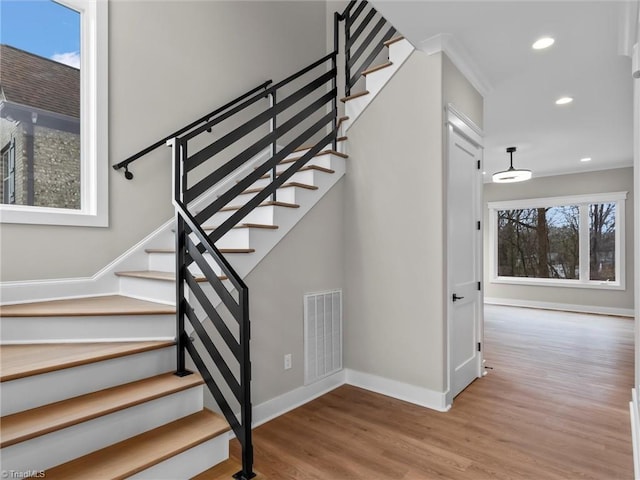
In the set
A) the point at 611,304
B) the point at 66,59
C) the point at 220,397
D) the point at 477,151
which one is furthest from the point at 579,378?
the point at 66,59

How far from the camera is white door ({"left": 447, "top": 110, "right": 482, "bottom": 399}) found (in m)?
2.95

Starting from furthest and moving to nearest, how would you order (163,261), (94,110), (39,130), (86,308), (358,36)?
(358,36)
(163,261)
(94,110)
(39,130)
(86,308)

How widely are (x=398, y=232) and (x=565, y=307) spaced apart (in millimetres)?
6149

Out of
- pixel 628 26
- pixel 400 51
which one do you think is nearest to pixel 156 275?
pixel 400 51

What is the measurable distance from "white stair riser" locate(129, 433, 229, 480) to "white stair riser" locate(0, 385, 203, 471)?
24 cm

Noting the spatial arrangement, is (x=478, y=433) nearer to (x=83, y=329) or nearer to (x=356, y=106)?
(x=83, y=329)

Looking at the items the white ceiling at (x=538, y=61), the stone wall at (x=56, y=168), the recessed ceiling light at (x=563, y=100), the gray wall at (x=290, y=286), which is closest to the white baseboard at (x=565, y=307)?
the white ceiling at (x=538, y=61)

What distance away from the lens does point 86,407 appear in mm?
1691

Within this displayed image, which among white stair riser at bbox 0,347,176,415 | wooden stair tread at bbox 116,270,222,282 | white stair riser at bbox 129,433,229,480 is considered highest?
wooden stair tread at bbox 116,270,222,282

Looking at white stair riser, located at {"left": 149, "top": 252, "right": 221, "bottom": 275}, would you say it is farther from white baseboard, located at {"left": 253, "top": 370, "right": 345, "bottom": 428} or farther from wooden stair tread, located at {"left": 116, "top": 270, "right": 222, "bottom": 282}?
white baseboard, located at {"left": 253, "top": 370, "right": 345, "bottom": 428}

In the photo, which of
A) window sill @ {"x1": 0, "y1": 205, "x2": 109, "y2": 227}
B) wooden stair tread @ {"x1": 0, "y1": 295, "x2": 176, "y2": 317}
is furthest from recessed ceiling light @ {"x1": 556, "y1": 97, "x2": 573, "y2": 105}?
window sill @ {"x1": 0, "y1": 205, "x2": 109, "y2": 227}

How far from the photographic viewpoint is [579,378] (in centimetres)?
348

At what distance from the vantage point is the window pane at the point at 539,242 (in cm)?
741

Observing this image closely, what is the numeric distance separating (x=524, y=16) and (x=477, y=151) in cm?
127
